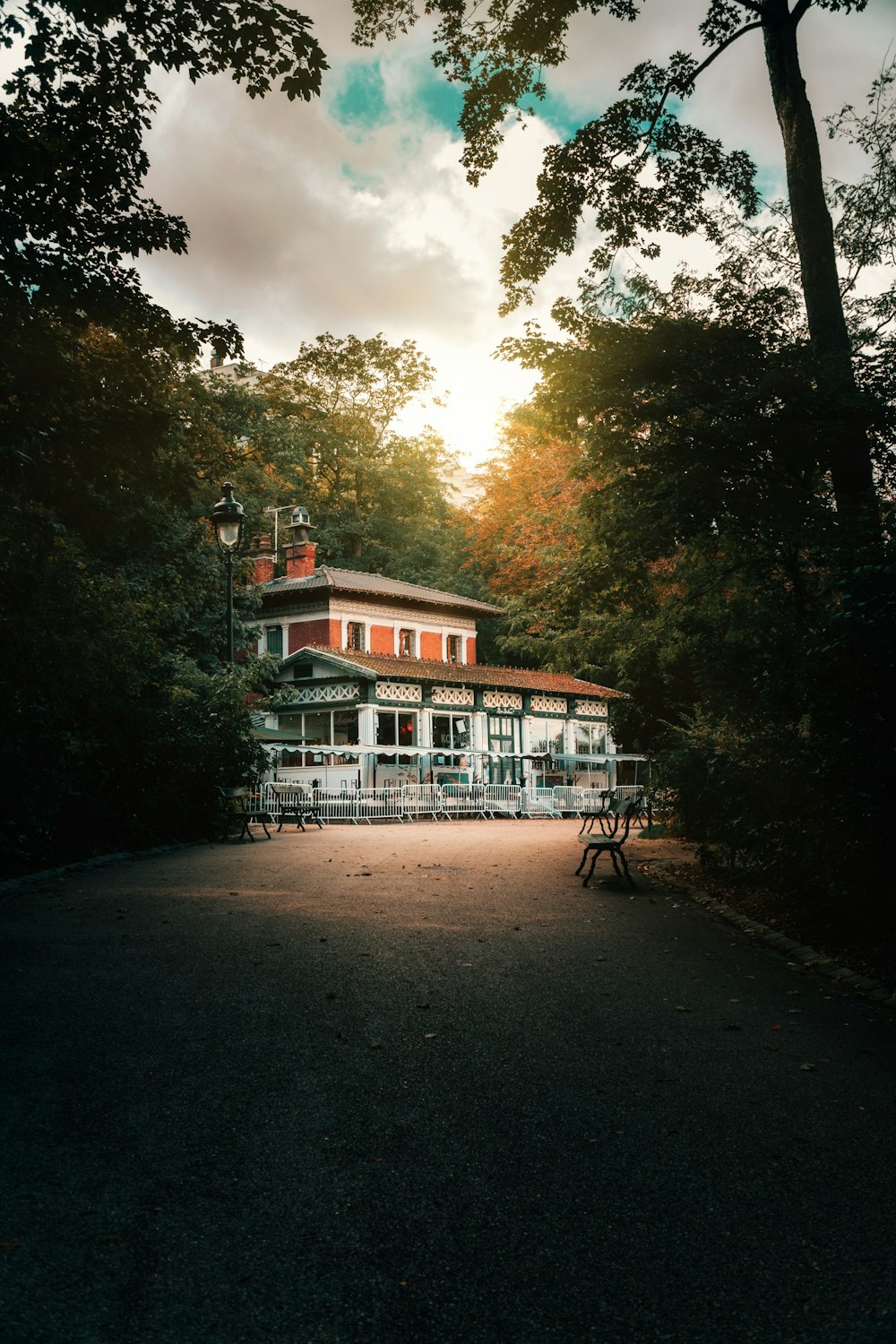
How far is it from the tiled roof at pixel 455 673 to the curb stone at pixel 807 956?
23.0 m

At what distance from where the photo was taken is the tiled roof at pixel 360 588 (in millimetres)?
42031

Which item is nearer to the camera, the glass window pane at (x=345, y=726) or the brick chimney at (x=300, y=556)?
the glass window pane at (x=345, y=726)

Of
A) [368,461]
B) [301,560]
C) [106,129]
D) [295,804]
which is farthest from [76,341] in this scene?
[368,461]

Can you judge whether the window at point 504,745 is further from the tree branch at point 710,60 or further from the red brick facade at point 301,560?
the tree branch at point 710,60

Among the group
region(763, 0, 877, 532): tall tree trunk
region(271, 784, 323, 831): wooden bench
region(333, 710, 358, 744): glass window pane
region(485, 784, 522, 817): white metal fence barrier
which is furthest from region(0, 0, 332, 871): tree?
region(333, 710, 358, 744): glass window pane

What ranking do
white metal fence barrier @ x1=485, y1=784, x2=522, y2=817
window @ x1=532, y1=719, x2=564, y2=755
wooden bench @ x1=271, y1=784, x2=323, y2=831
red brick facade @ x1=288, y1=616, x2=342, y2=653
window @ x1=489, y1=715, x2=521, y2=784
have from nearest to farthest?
wooden bench @ x1=271, y1=784, x2=323, y2=831
white metal fence barrier @ x1=485, y1=784, x2=522, y2=817
window @ x1=489, y1=715, x2=521, y2=784
red brick facade @ x1=288, y1=616, x2=342, y2=653
window @ x1=532, y1=719, x2=564, y2=755

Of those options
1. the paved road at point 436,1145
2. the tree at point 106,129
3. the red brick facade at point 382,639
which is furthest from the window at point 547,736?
the paved road at point 436,1145

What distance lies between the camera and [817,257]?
1375 cm

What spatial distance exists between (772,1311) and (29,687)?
11.3 m

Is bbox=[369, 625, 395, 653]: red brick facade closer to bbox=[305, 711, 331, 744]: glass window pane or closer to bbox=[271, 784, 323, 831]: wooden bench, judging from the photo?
bbox=[305, 711, 331, 744]: glass window pane

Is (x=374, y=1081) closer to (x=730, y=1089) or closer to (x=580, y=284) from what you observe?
(x=730, y=1089)

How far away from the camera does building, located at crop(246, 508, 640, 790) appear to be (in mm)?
37031

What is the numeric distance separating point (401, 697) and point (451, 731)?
3073mm

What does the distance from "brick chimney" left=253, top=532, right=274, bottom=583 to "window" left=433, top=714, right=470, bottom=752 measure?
36.0 ft
